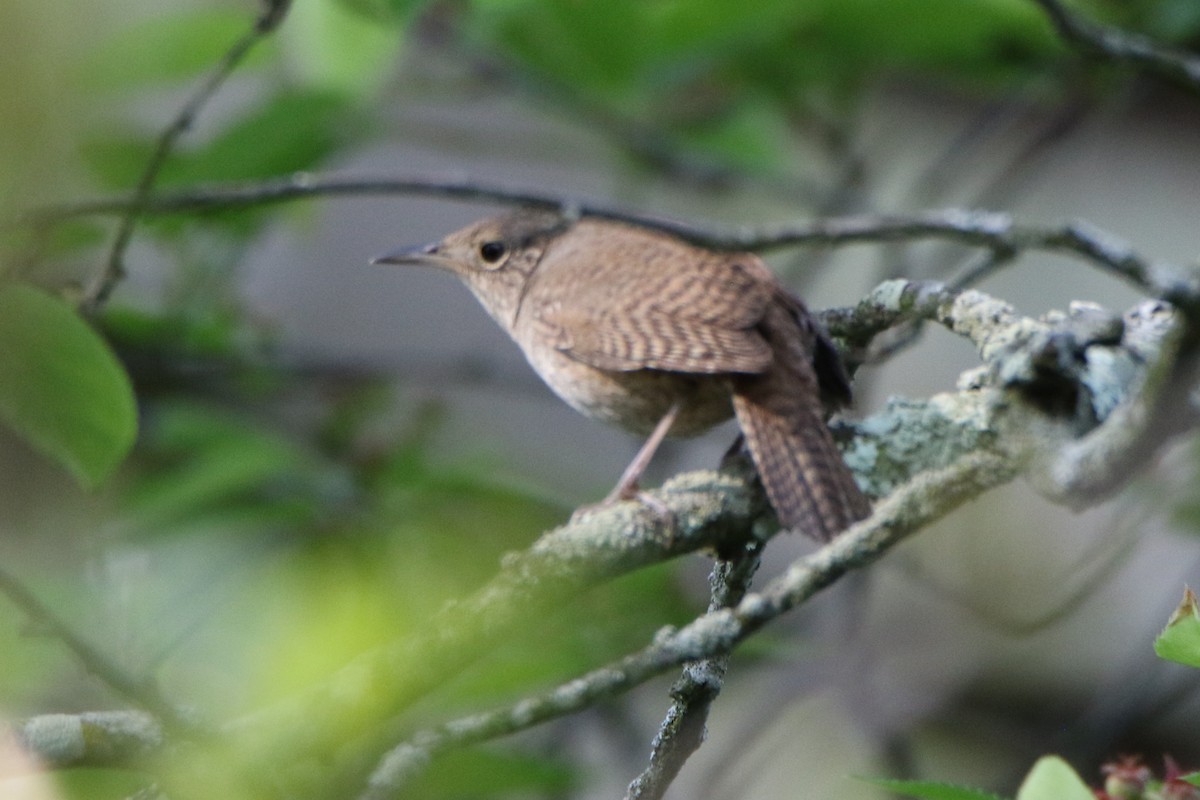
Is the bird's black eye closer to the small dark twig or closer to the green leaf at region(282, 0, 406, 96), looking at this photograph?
the green leaf at region(282, 0, 406, 96)

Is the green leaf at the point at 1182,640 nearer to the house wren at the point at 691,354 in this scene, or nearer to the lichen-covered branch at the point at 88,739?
the house wren at the point at 691,354

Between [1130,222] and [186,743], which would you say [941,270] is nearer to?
[1130,222]

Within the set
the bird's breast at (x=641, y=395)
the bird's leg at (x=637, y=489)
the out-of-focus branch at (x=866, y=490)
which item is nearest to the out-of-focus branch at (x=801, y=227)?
the out-of-focus branch at (x=866, y=490)

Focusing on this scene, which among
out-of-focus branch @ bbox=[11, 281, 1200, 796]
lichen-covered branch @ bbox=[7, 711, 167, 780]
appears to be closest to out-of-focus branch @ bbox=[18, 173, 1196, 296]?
out-of-focus branch @ bbox=[11, 281, 1200, 796]

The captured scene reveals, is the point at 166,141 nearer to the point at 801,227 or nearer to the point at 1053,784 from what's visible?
the point at 801,227

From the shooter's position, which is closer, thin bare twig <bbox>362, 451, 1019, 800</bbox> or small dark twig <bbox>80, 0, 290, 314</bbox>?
thin bare twig <bbox>362, 451, 1019, 800</bbox>

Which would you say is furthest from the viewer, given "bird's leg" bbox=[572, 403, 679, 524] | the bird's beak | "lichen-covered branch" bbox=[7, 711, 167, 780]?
the bird's beak

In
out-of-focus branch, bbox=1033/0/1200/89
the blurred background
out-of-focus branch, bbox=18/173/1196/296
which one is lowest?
the blurred background

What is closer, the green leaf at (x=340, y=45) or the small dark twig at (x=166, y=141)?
the small dark twig at (x=166, y=141)

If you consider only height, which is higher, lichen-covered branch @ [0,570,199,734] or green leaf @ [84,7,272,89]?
green leaf @ [84,7,272,89]
